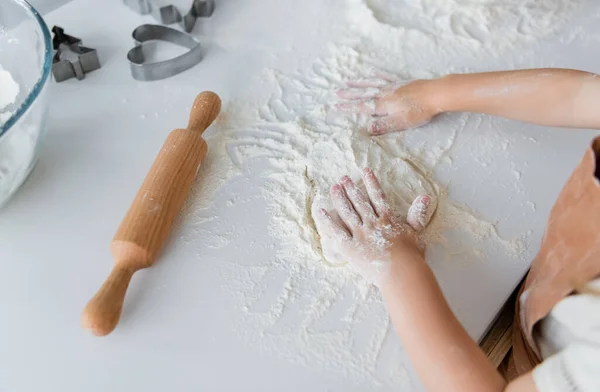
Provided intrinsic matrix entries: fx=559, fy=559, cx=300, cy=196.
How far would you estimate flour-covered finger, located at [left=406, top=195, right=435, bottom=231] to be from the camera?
669mm

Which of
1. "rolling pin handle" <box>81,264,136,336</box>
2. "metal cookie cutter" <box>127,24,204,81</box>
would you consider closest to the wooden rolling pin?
"rolling pin handle" <box>81,264,136,336</box>

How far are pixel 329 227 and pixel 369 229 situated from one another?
0.05 meters

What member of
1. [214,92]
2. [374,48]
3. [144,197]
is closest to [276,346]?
[144,197]

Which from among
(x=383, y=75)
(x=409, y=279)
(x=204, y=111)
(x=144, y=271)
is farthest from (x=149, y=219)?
(x=383, y=75)

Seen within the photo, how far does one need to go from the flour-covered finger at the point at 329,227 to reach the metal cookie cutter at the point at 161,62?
0.37m

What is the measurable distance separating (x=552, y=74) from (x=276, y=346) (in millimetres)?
515

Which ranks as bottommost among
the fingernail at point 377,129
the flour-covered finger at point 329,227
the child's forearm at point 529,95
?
the flour-covered finger at point 329,227

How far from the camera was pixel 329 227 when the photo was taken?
0.67 meters

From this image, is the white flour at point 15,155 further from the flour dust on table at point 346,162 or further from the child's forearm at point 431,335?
the child's forearm at point 431,335

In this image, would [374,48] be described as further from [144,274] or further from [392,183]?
[144,274]

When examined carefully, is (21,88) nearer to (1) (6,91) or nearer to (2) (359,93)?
(1) (6,91)

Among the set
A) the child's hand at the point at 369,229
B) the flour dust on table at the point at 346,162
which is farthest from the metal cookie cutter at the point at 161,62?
the child's hand at the point at 369,229

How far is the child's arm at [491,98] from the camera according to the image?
0.73 m

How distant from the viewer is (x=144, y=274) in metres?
0.66
